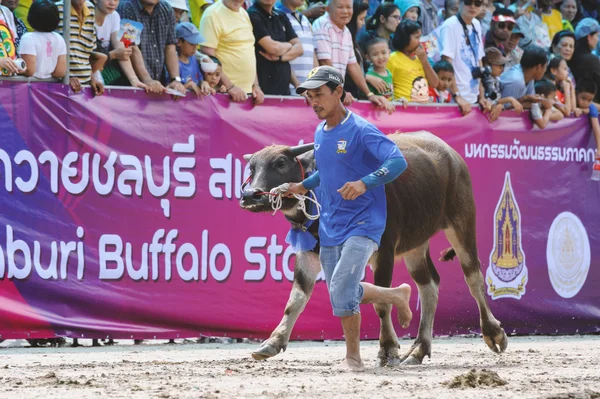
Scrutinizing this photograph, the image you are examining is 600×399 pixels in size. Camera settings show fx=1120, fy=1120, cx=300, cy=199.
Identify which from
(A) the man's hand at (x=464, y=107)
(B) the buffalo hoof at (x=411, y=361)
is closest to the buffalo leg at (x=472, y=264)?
(B) the buffalo hoof at (x=411, y=361)

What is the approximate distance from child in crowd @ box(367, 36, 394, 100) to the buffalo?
2323 mm

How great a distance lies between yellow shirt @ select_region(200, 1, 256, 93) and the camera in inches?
452

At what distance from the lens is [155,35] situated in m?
11.2

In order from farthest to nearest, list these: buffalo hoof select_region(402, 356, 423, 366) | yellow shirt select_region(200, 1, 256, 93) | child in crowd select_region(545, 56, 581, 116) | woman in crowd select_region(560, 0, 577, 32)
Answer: woman in crowd select_region(560, 0, 577, 32), child in crowd select_region(545, 56, 581, 116), yellow shirt select_region(200, 1, 256, 93), buffalo hoof select_region(402, 356, 423, 366)

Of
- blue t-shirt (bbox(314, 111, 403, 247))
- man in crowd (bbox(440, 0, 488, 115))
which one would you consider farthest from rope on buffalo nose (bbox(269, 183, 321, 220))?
man in crowd (bbox(440, 0, 488, 115))

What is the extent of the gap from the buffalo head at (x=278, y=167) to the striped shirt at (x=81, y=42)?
2211 millimetres

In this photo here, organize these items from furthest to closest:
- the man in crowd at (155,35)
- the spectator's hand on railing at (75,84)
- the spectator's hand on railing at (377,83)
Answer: the spectator's hand on railing at (377,83) < the man in crowd at (155,35) < the spectator's hand on railing at (75,84)

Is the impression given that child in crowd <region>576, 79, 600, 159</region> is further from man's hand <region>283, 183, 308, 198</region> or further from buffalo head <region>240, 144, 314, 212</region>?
man's hand <region>283, 183, 308, 198</region>

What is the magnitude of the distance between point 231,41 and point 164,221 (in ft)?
6.98

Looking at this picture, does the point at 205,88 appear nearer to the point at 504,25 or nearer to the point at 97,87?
the point at 97,87

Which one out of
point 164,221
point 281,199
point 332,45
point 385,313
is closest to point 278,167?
point 281,199

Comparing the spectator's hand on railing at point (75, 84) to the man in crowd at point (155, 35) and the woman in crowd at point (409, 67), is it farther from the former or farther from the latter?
the woman in crowd at point (409, 67)

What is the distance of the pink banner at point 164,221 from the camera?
10016 millimetres

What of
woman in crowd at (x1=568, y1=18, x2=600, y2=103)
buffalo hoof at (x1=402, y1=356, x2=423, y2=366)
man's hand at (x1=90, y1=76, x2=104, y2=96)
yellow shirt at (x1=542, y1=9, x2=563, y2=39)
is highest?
yellow shirt at (x1=542, y1=9, x2=563, y2=39)
